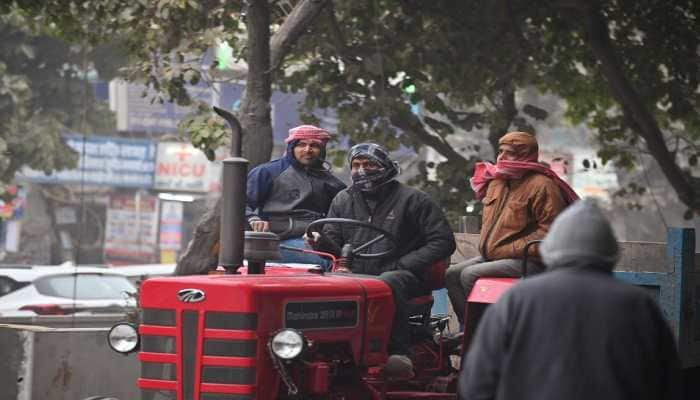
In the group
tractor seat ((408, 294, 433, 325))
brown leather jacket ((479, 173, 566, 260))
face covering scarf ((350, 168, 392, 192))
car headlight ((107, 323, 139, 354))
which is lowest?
car headlight ((107, 323, 139, 354))

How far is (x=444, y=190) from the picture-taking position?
14.9 meters

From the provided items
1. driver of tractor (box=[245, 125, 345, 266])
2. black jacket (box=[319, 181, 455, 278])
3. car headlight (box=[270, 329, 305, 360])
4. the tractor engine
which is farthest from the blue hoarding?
car headlight (box=[270, 329, 305, 360])

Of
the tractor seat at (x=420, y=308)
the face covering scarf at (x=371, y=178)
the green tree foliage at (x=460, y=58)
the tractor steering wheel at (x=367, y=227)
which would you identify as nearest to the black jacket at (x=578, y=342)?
the tractor steering wheel at (x=367, y=227)

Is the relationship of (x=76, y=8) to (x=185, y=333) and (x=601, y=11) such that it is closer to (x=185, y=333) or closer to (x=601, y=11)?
(x=601, y=11)

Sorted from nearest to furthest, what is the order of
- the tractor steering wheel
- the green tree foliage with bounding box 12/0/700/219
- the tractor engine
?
the tractor engine
the tractor steering wheel
the green tree foliage with bounding box 12/0/700/219

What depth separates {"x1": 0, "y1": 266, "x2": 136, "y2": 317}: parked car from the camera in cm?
2120

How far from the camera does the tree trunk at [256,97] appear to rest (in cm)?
1185

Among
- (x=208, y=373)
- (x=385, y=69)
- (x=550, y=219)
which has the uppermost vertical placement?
(x=385, y=69)

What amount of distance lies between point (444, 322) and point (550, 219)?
1401 millimetres

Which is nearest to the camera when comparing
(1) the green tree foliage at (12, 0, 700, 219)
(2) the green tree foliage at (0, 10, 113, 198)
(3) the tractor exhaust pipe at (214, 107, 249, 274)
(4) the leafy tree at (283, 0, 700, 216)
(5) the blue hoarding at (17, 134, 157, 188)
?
(3) the tractor exhaust pipe at (214, 107, 249, 274)

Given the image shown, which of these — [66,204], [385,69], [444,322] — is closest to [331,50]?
[385,69]

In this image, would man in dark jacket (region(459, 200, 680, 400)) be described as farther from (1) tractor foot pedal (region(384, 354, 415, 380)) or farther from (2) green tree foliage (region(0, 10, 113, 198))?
(2) green tree foliage (region(0, 10, 113, 198))

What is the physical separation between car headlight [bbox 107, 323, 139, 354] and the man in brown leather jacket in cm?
183

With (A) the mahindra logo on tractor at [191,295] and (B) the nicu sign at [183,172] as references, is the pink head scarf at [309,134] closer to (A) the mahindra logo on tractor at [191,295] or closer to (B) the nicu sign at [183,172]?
(A) the mahindra logo on tractor at [191,295]
